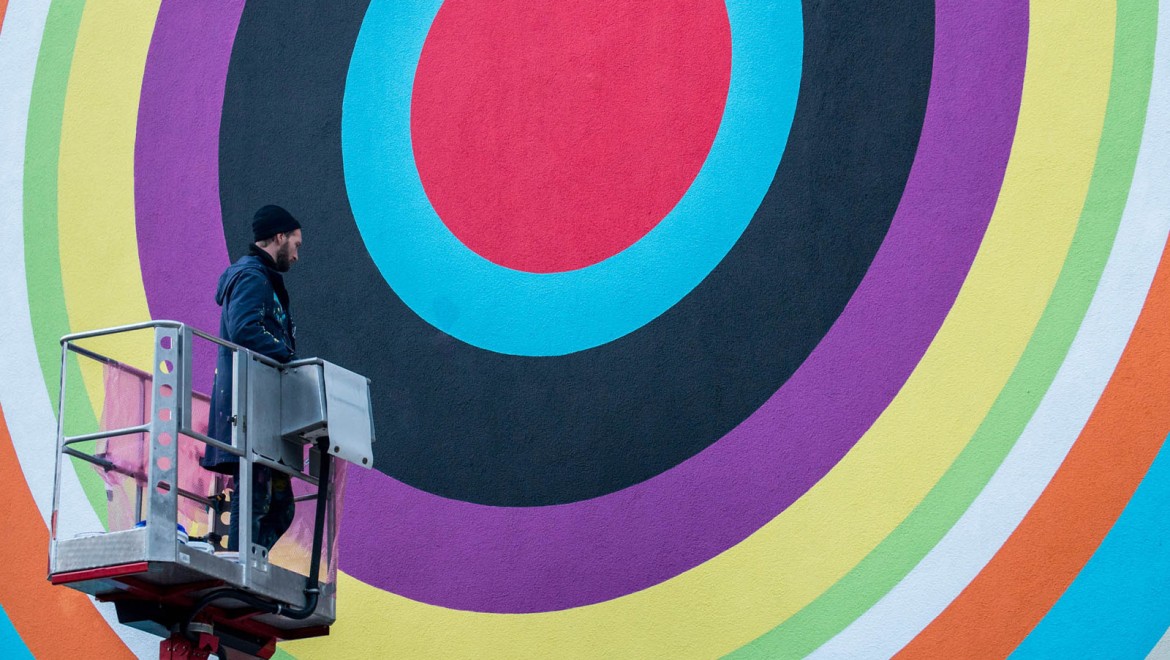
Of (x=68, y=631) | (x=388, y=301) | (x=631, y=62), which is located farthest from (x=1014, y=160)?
→ (x=68, y=631)

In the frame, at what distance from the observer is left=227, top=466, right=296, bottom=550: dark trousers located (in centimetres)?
565

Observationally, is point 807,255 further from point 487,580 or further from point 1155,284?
point 487,580

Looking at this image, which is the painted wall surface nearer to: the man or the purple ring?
the purple ring

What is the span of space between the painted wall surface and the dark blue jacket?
1.33m

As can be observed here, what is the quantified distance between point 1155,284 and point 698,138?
2.12 m

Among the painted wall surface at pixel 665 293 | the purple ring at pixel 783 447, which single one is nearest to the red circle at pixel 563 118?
the painted wall surface at pixel 665 293

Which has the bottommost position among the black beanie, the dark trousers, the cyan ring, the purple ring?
the dark trousers

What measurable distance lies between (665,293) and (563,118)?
104 centimetres

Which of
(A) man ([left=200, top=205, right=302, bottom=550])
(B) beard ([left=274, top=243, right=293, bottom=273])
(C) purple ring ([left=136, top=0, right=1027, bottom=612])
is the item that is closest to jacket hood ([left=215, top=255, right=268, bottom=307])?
(A) man ([left=200, top=205, right=302, bottom=550])

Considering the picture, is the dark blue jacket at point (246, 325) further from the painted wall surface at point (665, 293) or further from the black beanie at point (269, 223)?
the painted wall surface at point (665, 293)

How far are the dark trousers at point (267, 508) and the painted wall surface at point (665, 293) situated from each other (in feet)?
3.90

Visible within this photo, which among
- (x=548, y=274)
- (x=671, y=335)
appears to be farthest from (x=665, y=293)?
(x=548, y=274)

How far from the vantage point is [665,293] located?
6789 mm

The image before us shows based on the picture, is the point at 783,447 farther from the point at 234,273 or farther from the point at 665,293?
the point at 234,273
